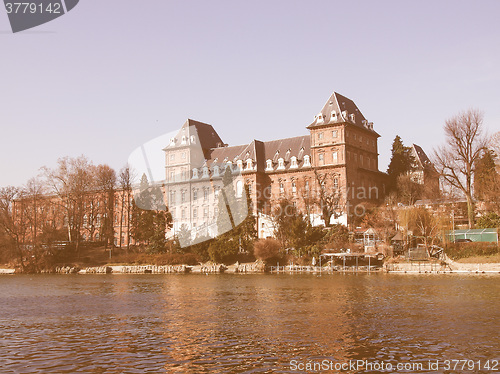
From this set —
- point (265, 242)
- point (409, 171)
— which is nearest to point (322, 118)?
point (409, 171)

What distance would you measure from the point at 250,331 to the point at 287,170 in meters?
68.7

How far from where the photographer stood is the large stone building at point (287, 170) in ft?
258

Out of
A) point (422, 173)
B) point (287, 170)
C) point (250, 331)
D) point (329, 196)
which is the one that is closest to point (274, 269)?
point (329, 196)

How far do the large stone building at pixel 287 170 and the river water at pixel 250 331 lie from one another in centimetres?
4124

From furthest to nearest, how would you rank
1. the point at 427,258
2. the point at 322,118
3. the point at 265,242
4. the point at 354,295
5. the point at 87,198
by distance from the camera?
the point at 322,118
the point at 87,198
the point at 265,242
the point at 427,258
the point at 354,295

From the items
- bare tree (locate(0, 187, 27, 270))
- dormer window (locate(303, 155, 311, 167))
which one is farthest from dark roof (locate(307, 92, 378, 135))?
bare tree (locate(0, 187, 27, 270))

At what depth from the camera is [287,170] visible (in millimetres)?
88125

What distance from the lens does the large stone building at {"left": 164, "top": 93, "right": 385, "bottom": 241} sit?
78.6 metres

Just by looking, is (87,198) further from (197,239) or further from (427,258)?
(427,258)

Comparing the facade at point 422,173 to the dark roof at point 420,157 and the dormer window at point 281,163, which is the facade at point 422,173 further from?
the dormer window at point 281,163

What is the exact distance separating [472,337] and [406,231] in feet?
139

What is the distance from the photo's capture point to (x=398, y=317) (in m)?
23.0

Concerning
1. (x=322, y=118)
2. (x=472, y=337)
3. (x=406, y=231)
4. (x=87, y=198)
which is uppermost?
(x=322, y=118)

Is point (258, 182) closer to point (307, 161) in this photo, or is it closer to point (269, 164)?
point (269, 164)
